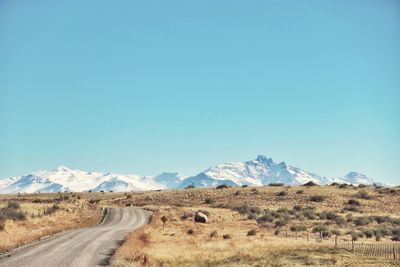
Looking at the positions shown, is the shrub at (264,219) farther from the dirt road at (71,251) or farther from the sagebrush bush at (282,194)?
the sagebrush bush at (282,194)

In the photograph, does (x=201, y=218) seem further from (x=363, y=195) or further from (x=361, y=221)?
(x=363, y=195)

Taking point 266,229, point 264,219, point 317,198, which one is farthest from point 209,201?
point 266,229

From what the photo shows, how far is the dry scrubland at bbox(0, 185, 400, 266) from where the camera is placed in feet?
123

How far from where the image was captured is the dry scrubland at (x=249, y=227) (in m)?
37.5

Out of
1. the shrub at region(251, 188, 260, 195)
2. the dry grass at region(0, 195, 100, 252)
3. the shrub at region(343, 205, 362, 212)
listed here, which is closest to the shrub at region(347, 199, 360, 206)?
Answer: the shrub at region(343, 205, 362, 212)

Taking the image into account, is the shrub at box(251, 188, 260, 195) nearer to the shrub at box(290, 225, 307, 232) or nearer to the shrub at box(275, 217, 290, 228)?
the shrub at box(275, 217, 290, 228)

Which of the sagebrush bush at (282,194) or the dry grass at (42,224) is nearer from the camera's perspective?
the dry grass at (42,224)

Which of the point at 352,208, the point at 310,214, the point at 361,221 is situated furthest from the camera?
the point at 352,208

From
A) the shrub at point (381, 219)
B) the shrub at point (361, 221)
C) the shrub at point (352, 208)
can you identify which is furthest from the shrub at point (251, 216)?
the shrub at point (352, 208)

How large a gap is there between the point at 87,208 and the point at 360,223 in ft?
152

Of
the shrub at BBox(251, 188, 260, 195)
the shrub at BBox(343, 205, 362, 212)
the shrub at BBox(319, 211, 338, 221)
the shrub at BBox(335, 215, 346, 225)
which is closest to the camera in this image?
the shrub at BBox(335, 215, 346, 225)

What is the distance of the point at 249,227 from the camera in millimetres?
68500

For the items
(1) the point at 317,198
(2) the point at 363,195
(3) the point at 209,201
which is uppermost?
(2) the point at 363,195

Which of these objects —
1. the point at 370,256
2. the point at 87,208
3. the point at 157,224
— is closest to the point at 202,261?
the point at 370,256
